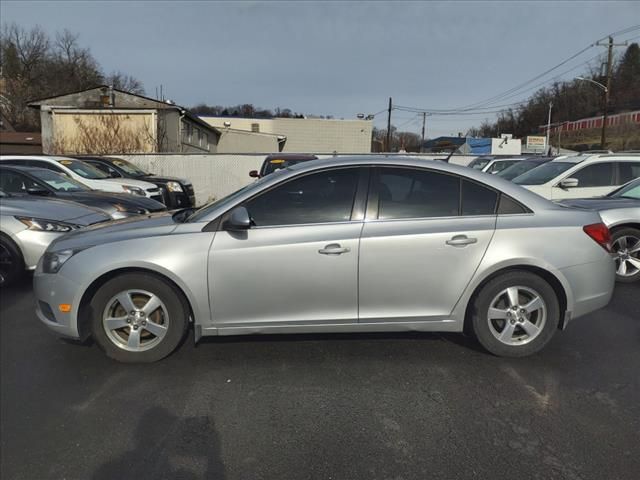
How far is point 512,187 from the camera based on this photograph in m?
3.83

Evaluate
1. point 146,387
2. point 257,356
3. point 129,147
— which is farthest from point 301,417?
point 129,147

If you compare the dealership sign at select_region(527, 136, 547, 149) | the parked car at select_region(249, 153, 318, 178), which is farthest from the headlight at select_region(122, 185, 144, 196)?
the dealership sign at select_region(527, 136, 547, 149)

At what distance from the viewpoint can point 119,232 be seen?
375 cm

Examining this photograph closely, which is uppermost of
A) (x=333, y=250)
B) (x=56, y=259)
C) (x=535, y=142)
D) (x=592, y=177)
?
(x=535, y=142)

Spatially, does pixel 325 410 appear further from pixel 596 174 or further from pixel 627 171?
pixel 627 171

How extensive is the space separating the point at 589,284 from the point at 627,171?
602 cm

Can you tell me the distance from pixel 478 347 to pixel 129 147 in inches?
988

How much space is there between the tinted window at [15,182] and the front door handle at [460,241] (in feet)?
23.8

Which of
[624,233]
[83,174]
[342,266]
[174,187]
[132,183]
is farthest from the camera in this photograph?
[174,187]

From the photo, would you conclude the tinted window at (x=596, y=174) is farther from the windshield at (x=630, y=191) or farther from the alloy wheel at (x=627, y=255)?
the alloy wheel at (x=627, y=255)

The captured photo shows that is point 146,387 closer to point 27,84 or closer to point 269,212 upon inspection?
point 269,212

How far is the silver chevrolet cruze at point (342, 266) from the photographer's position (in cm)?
350

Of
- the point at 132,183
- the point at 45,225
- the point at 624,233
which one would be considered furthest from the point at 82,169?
the point at 624,233

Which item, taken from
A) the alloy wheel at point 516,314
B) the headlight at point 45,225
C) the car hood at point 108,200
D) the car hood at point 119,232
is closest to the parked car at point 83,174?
the car hood at point 108,200
